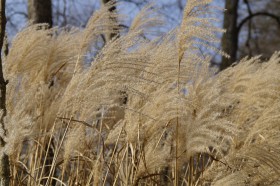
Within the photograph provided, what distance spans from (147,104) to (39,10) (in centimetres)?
301

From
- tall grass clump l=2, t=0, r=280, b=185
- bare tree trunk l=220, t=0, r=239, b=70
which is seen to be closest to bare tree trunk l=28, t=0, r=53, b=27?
tall grass clump l=2, t=0, r=280, b=185

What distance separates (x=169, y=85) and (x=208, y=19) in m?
0.46

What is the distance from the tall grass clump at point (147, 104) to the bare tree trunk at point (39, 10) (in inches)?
76.2

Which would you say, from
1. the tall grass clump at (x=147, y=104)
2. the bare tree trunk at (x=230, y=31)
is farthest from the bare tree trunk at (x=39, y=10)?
the bare tree trunk at (x=230, y=31)

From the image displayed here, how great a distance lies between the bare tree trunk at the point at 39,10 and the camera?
18.4 ft

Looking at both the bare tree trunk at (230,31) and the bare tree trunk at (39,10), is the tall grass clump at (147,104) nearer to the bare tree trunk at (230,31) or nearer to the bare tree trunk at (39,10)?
the bare tree trunk at (39,10)

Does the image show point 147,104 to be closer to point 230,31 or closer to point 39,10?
point 39,10

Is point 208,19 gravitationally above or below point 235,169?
above

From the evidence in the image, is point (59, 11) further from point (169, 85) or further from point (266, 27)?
point (169, 85)

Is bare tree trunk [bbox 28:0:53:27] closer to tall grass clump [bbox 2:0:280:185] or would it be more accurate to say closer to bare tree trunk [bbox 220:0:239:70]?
tall grass clump [bbox 2:0:280:185]

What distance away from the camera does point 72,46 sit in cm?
372

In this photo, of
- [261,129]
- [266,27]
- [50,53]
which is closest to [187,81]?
[261,129]

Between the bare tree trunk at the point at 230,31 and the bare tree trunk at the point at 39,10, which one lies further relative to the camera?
the bare tree trunk at the point at 230,31

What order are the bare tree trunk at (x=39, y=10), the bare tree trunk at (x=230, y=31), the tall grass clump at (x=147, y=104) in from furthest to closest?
the bare tree trunk at (x=230, y=31) → the bare tree trunk at (x=39, y=10) → the tall grass clump at (x=147, y=104)
